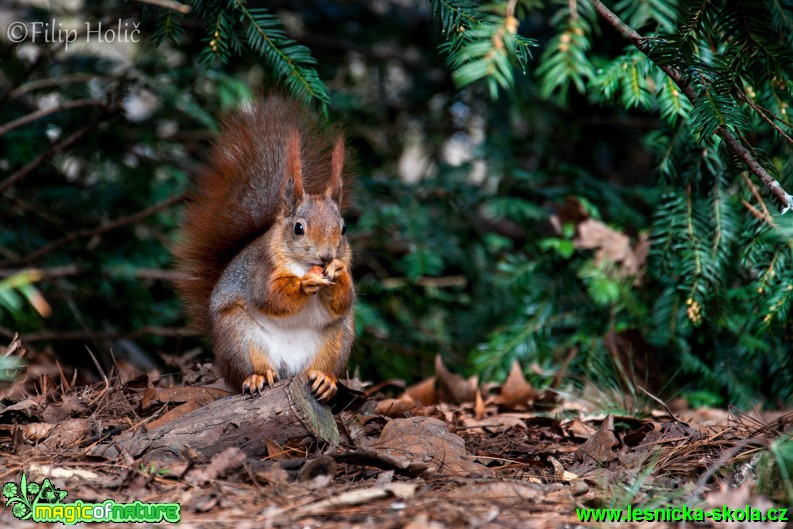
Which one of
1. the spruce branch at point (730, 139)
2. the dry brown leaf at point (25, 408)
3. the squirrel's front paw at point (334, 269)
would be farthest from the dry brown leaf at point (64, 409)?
the spruce branch at point (730, 139)

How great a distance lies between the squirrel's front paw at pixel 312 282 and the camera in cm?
200

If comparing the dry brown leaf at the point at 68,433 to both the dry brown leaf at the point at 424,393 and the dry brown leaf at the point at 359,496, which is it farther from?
the dry brown leaf at the point at 424,393

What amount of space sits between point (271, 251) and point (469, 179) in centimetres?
158

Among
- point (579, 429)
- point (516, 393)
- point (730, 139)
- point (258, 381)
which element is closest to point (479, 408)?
point (516, 393)

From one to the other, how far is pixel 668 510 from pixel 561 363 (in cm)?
136

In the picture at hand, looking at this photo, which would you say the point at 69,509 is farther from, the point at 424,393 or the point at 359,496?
the point at 424,393

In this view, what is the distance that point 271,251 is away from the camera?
2.10 m

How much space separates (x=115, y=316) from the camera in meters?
3.28

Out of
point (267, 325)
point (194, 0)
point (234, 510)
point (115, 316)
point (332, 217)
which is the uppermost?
point (194, 0)

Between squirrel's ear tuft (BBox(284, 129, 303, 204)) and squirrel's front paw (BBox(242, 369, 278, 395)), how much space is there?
47cm

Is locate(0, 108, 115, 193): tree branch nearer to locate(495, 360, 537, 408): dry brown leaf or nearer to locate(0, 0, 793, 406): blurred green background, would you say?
locate(0, 0, 793, 406): blurred green background

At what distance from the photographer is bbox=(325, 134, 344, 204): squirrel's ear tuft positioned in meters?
2.07

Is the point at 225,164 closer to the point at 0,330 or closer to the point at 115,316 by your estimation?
the point at 0,330

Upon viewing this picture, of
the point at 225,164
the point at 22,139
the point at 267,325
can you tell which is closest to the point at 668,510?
the point at 267,325
